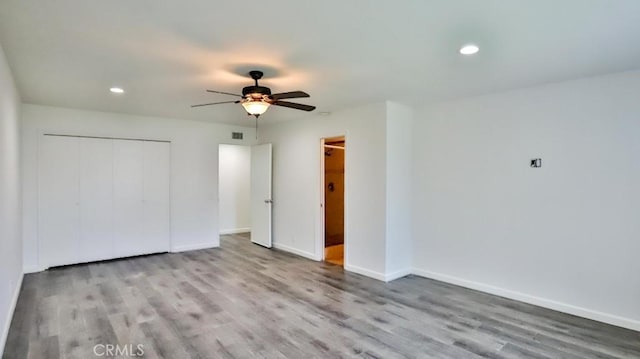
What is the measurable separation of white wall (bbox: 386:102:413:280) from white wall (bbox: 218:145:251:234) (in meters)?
4.45

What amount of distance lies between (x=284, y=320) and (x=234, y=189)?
5.59m

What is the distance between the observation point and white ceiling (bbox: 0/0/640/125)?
216 centimetres

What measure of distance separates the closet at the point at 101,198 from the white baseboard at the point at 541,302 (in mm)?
4616

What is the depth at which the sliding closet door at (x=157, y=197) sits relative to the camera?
19.9 ft

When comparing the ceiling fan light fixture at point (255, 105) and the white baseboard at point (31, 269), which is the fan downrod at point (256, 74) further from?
the white baseboard at point (31, 269)

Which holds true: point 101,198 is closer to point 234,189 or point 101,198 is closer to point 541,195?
point 234,189

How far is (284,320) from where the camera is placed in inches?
135

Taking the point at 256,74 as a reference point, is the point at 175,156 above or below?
below

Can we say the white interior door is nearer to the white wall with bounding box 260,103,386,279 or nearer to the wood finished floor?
the white wall with bounding box 260,103,386,279

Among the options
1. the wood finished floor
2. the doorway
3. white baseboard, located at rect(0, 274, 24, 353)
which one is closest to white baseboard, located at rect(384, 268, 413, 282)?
the wood finished floor

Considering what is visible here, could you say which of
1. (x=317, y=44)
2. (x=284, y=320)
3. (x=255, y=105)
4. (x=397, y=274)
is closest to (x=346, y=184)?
(x=397, y=274)

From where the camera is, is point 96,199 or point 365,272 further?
point 96,199

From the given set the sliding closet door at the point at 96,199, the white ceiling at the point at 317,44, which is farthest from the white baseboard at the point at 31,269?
the white ceiling at the point at 317,44

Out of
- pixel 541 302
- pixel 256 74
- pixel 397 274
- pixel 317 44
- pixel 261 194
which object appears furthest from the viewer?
pixel 261 194
